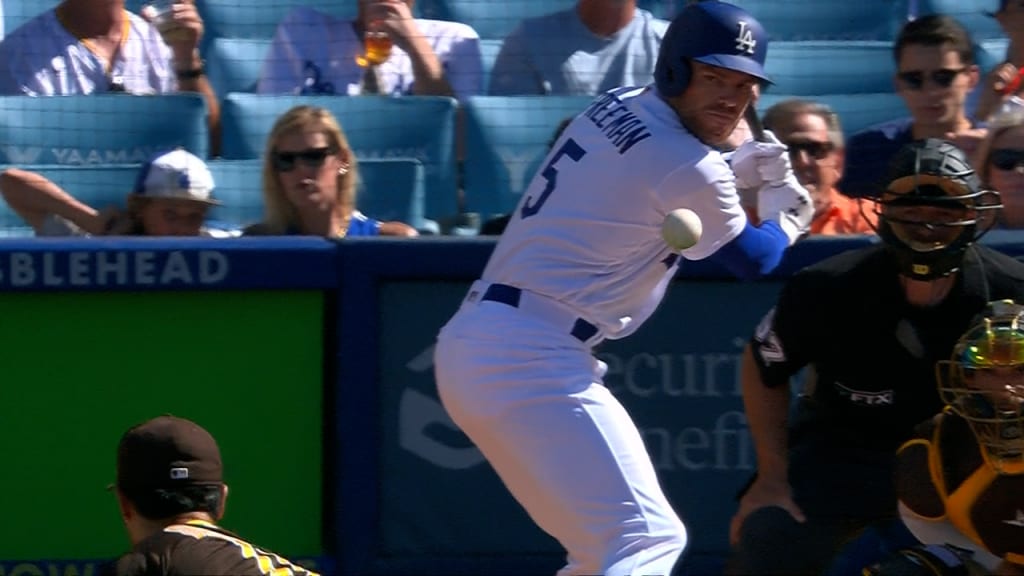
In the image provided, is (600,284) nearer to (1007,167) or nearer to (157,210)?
(1007,167)

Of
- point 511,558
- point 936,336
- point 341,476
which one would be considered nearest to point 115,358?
point 341,476

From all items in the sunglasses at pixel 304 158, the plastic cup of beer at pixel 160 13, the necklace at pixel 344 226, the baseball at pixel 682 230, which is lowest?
the necklace at pixel 344 226

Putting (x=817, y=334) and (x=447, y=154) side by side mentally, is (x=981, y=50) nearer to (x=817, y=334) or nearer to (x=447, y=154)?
(x=447, y=154)

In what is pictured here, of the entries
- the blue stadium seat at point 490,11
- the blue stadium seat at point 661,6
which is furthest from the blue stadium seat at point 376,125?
the blue stadium seat at point 661,6

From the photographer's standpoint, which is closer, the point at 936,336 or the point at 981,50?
the point at 936,336

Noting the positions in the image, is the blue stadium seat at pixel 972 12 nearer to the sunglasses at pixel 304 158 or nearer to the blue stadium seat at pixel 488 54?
the blue stadium seat at pixel 488 54

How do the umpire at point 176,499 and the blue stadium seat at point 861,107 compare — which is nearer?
the umpire at point 176,499

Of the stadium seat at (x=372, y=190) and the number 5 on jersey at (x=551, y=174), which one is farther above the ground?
the number 5 on jersey at (x=551, y=174)
